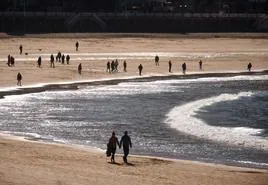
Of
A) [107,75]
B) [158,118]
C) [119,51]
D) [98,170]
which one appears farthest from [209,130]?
[119,51]

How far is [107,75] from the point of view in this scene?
55.0m

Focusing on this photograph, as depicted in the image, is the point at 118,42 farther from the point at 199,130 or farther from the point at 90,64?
the point at 199,130

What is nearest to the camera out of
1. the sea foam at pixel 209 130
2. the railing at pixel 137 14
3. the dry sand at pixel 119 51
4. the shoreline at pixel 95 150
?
the shoreline at pixel 95 150

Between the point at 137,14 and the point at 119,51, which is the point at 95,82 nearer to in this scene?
the point at 119,51

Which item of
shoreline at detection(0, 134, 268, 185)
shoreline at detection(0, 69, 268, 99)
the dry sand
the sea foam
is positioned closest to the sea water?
the sea foam

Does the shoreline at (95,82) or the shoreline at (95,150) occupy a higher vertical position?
the shoreline at (95,82)

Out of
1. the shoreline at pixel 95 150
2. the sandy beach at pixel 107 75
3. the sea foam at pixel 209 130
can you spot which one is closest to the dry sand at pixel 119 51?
the sandy beach at pixel 107 75

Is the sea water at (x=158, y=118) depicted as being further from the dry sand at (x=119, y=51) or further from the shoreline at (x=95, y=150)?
the dry sand at (x=119, y=51)

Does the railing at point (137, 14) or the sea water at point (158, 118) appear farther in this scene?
the railing at point (137, 14)

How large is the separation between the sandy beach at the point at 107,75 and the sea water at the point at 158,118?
2.37 metres

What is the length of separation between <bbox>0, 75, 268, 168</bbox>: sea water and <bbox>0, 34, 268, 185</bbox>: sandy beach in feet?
7.76

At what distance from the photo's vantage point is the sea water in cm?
2912

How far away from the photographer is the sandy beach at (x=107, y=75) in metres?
22.3

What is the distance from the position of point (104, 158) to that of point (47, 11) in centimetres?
6120
